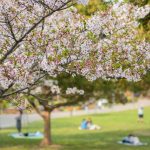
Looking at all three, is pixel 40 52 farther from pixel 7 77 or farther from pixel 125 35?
pixel 125 35

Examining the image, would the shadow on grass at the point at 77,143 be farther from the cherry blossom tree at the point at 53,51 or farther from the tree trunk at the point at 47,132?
the cherry blossom tree at the point at 53,51

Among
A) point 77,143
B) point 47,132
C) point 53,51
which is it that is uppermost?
point 53,51

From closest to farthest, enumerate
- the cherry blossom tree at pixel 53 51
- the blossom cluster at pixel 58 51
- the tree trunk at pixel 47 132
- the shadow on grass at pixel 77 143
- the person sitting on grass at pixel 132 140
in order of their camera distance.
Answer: the cherry blossom tree at pixel 53 51 < the blossom cluster at pixel 58 51 < the shadow on grass at pixel 77 143 < the person sitting on grass at pixel 132 140 < the tree trunk at pixel 47 132

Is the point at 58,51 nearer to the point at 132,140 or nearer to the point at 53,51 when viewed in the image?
the point at 53,51

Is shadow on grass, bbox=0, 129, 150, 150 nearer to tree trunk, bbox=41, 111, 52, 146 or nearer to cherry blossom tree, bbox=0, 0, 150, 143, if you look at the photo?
tree trunk, bbox=41, 111, 52, 146

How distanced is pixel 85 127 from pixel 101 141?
36.5 ft

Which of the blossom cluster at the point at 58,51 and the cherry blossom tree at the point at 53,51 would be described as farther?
the blossom cluster at the point at 58,51

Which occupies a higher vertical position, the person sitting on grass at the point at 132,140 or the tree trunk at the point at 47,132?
the tree trunk at the point at 47,132

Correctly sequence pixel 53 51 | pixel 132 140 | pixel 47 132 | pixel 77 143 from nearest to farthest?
1. pixel 53 51
2. pixel 132 140
3. pixel 47 132
4. pixel 77 143

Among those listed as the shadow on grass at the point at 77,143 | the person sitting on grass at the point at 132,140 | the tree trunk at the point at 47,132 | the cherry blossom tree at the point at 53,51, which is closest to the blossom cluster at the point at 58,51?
the cherry blossom tree at the point at 53,51

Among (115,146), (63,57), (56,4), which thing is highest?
(56,4)

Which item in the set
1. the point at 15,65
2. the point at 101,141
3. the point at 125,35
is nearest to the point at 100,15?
the point at 125,35

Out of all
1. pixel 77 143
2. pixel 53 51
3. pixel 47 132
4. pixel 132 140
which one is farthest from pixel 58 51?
pixel 77 143

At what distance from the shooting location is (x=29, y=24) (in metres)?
12.3
